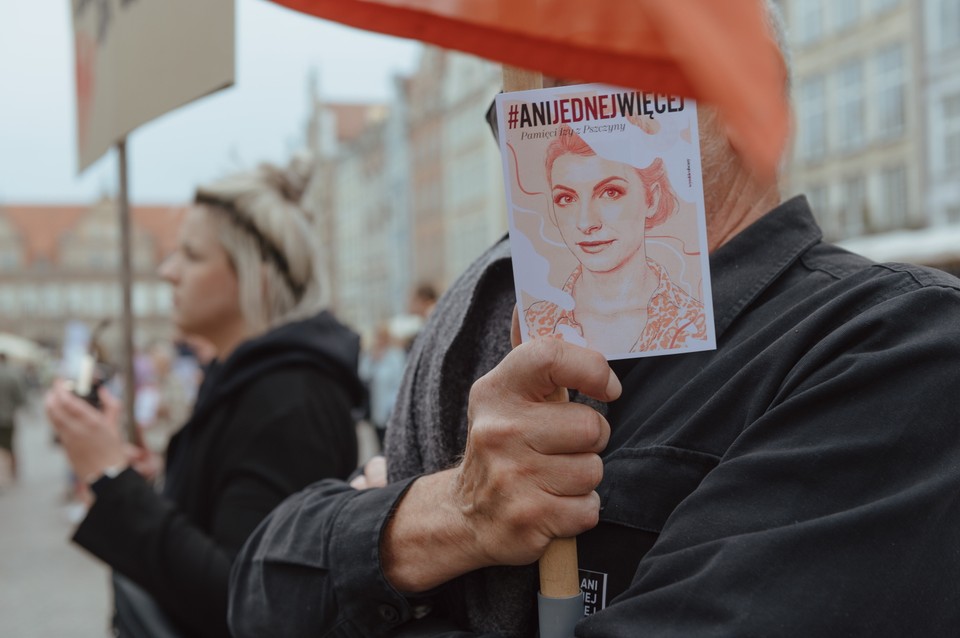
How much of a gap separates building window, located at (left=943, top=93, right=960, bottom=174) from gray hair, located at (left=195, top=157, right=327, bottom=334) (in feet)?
68.4

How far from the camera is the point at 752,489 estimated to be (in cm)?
94

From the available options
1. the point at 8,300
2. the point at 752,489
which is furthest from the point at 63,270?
the point at 752,489

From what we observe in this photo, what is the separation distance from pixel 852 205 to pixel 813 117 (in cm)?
252

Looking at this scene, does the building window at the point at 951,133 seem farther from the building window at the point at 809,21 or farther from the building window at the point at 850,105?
the building window at the point at 809,21

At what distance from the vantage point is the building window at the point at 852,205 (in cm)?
2367

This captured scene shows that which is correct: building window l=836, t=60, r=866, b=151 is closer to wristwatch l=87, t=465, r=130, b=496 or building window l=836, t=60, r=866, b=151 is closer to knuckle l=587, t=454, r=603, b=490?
wristwatch l=87, t=465, r=130, b=496

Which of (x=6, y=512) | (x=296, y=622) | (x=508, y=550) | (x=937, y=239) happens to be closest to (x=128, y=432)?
(x=296, y=622)

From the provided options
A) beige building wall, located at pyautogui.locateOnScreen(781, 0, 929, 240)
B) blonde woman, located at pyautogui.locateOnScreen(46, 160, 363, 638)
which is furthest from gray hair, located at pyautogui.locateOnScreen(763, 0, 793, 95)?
beige building wall, located at pyautogui.locateOnScreen(781, 0, 929, 240)

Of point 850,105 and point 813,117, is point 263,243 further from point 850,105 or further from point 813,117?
point 813,117

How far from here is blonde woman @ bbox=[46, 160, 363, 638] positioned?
2043 millimetres

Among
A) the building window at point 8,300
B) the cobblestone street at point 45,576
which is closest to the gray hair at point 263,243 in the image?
the cobblestone street at point 45,576

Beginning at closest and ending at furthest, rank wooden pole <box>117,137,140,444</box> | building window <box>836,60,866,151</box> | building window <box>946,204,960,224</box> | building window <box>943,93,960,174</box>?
wooden pole <box>117,137,140,444</box>, building window <box>946,204,960,224</box>, building window <box>943,93,960,174</box>, building window <box>836,60,866,151</box>

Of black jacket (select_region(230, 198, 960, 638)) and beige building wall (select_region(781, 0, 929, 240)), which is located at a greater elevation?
beige building wall (select_region(781, 0, 929, 240))

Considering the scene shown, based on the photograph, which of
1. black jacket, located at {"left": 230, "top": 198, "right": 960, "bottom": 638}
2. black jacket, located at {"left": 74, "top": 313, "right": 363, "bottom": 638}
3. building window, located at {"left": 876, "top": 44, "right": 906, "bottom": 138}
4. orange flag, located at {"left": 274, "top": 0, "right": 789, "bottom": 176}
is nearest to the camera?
orange flag, located at {"left": 274, "top": 0, "right": 789, "bottom": 176}
